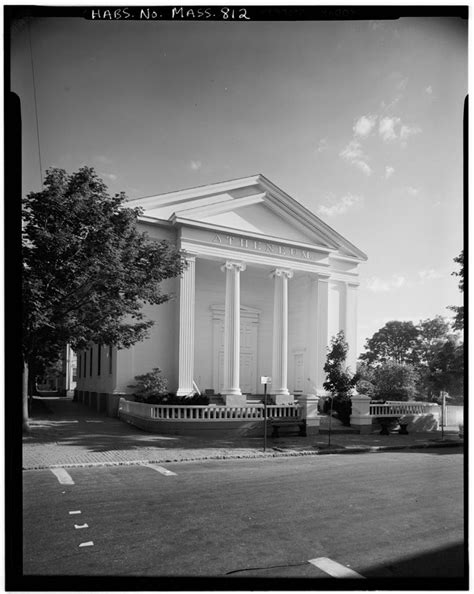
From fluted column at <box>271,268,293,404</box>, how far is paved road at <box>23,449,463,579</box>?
43.7 feet

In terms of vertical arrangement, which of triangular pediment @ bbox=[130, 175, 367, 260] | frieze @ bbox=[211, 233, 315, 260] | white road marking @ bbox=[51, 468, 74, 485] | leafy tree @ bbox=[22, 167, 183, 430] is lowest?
white road marking @ bbox=[51, 468, 74, 485]

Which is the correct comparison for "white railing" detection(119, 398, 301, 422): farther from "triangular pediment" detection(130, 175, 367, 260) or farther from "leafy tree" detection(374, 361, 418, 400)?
"triangular pediment" detection(130, 175, 367, 260)

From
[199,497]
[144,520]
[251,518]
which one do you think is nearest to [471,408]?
[251,518]

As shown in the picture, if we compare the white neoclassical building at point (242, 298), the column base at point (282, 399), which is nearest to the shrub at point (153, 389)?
the white neoclassical building at point (242, 298)

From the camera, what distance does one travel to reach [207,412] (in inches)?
656

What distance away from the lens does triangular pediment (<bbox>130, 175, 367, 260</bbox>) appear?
2152cm

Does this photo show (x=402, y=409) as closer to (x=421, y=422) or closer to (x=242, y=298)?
(x=421, y=422)

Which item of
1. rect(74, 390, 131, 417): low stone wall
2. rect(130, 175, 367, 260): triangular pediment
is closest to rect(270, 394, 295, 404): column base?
rect(74, 390, 131, 417): low stone wall

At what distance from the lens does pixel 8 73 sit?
4.54m

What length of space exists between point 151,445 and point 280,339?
10673mm

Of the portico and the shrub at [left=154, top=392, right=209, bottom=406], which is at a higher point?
the portico

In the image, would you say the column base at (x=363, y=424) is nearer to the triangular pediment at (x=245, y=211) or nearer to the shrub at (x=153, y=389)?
the shrub at (x=153, y=389)

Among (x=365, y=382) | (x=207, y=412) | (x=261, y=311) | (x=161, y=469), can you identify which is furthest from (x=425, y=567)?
(x=261, y=311)

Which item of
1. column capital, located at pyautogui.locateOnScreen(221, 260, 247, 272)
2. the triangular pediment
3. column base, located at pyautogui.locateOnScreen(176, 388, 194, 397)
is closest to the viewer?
column base, located at pyautogui.locateOnScreen(176, 388, 194, 397)
